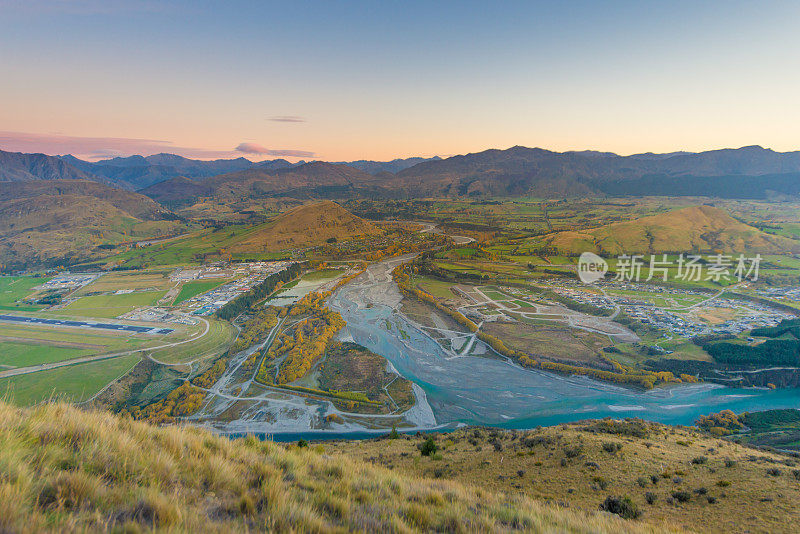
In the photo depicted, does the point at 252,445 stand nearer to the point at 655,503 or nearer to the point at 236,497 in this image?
the point at 236,497

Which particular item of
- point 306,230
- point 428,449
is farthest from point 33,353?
point 306,230

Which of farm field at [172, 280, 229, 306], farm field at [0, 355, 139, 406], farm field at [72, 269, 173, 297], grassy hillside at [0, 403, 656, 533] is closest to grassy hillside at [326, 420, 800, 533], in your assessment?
grassy hillside at [0, 403, 656, 533]

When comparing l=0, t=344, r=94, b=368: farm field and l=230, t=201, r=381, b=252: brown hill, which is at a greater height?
l=230, t=201, r=381, b=252: brown hill

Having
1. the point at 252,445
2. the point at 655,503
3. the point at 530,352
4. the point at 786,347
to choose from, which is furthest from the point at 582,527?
A: the point at 786,347

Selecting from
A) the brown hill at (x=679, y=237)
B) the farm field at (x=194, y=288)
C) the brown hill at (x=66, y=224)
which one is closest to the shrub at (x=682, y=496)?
the farm field at (x=194, y=288)

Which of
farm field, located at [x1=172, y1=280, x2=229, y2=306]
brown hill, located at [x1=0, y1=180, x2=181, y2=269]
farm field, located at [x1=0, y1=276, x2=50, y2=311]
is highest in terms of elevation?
brown hill, located at [x1=0, y1=180, x2=181, y2=269]

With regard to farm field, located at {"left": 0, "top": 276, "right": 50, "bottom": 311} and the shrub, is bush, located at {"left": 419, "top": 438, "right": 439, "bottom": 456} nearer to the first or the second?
the shrub

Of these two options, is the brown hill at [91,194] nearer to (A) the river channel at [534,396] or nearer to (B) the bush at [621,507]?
(A) the river channel at [534,396]
